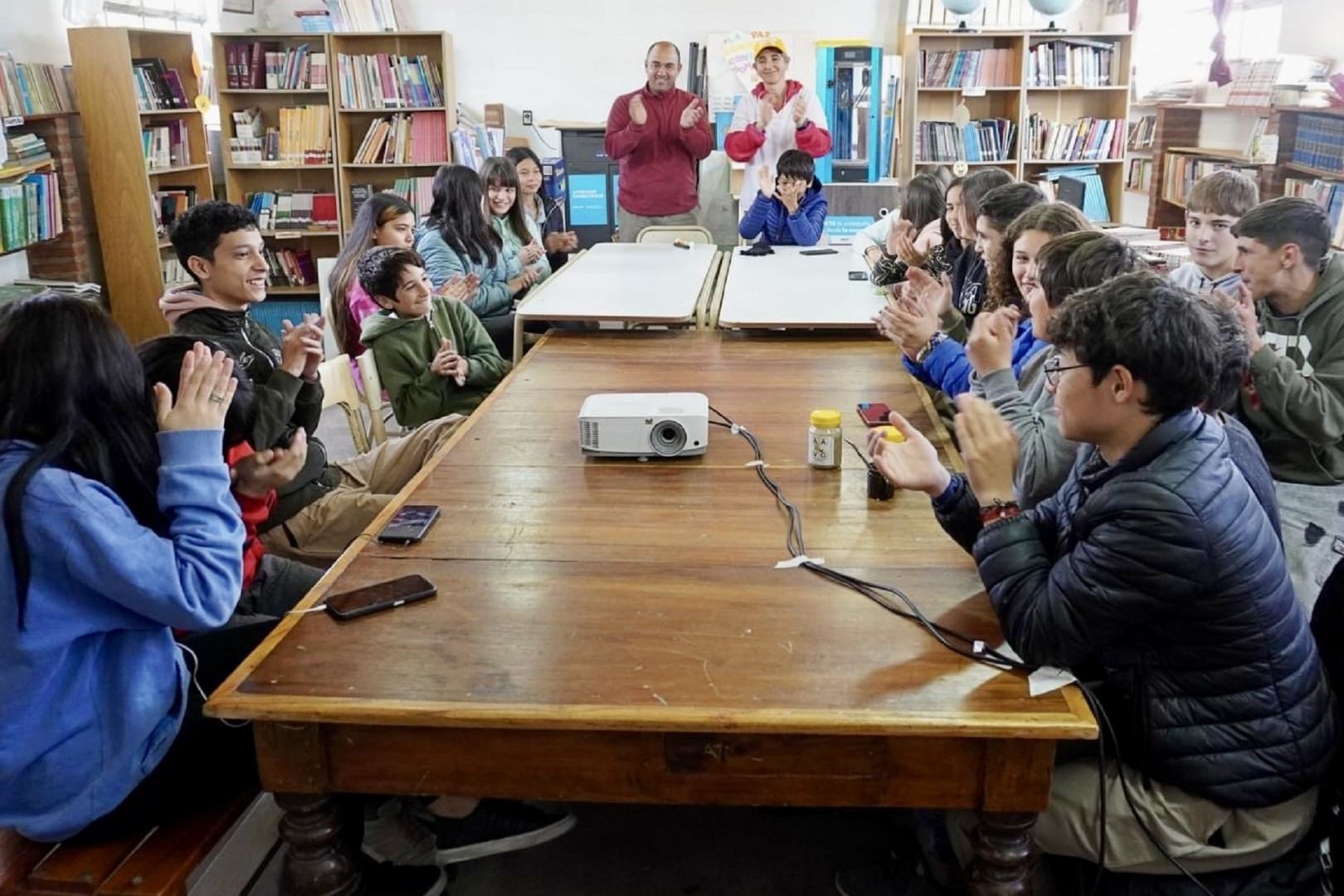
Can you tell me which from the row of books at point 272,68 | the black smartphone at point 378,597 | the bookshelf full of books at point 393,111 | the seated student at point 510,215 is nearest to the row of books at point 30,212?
the row of books at point 272,68

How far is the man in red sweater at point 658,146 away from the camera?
5.45 meters

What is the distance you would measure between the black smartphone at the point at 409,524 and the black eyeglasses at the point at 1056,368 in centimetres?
99

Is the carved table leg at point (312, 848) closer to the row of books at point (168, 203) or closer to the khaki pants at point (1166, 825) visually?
the khaki pants at point (1166, 825)

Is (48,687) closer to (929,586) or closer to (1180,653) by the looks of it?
(929,586)

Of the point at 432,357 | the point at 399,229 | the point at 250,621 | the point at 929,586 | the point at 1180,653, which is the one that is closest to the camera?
the point at 1180,653

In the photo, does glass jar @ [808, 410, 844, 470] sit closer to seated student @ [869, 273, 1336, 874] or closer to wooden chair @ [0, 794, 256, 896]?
seated student @ [869, 273, 1336, 874]

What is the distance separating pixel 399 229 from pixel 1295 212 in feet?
8.56

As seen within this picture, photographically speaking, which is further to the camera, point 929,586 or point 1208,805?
point 929,586

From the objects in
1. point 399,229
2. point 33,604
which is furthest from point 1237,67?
point 33,604

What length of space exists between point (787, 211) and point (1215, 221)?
2.34 metres

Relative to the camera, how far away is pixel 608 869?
2041 mm

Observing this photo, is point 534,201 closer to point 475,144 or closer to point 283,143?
point 475,144

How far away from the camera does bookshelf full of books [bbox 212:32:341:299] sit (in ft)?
21.3

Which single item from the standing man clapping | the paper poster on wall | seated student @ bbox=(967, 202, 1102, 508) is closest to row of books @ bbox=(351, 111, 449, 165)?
the paper poster on wall
